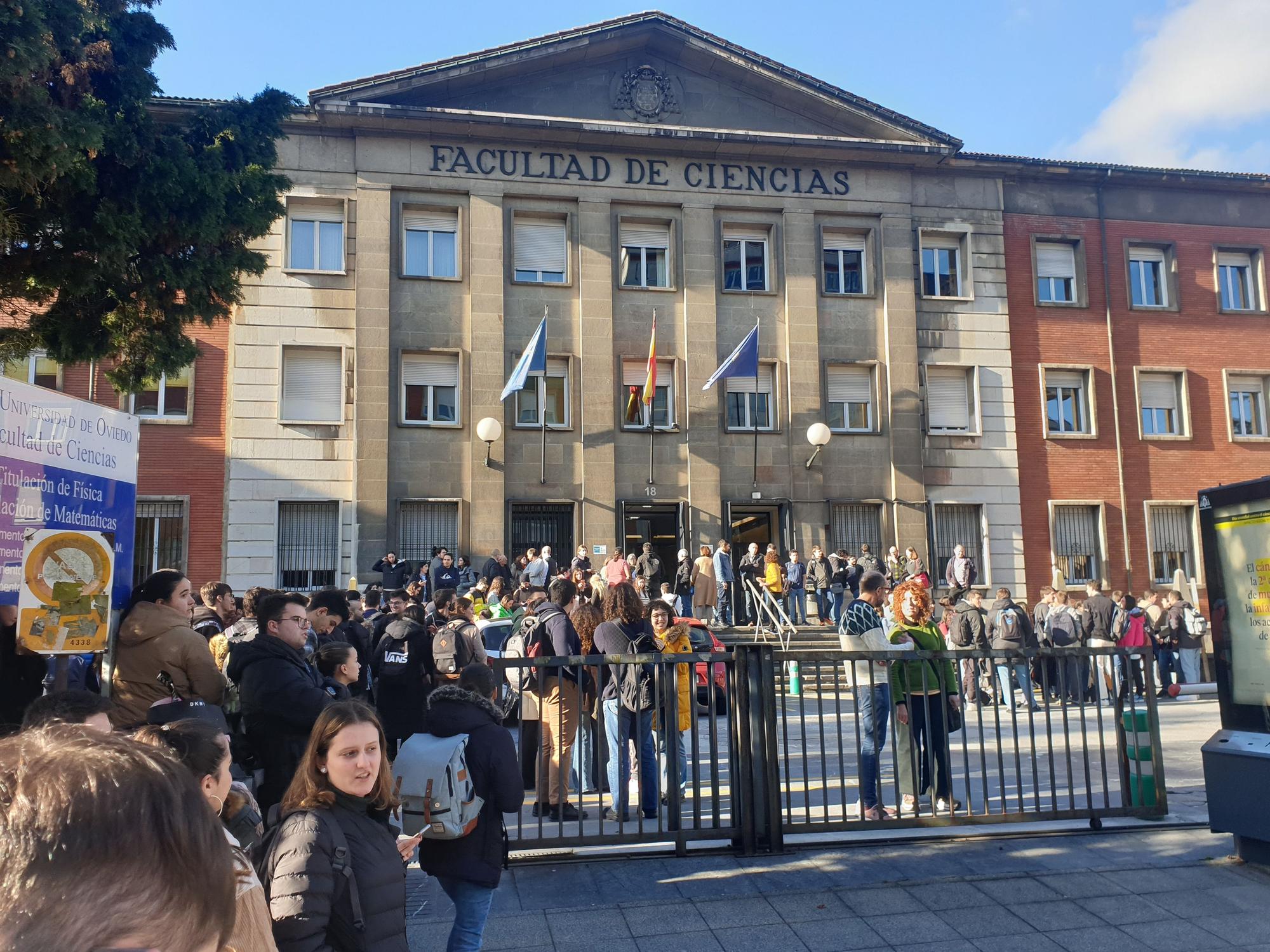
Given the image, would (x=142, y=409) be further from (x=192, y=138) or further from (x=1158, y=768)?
(x=1158, y=768)

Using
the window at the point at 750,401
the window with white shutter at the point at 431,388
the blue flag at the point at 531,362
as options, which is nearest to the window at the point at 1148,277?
the window at the point at 750,401

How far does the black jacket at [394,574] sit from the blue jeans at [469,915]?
15.9m

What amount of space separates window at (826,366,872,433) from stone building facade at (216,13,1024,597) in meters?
0.06

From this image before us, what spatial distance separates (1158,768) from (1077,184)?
22.9m

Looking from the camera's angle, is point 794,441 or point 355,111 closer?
point 355,111

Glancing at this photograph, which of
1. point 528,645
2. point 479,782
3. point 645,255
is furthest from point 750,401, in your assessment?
point 479,782

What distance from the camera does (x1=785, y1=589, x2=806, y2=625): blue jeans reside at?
20688mm

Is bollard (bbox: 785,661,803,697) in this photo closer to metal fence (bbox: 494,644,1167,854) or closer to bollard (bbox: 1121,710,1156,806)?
metal fence (bbox: 494,644,1167,854)

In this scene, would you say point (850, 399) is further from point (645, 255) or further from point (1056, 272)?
point (1056, 272)

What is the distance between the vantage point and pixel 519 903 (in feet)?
18.8

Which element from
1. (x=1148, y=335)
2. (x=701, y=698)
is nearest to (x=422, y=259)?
(x=701, y=698)

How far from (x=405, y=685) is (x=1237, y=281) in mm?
27458

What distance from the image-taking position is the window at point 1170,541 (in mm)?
25625

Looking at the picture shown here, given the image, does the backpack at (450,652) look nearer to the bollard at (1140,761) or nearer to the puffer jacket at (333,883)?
the puffer jacket at (333,883)
